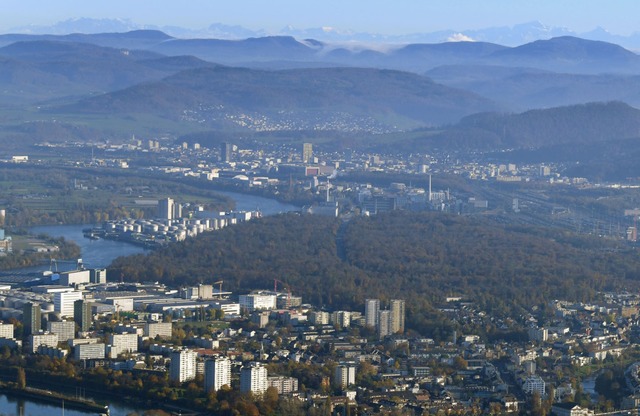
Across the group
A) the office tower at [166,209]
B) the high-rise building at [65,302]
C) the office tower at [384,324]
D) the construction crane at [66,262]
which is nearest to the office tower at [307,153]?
the office tower at [166,209]

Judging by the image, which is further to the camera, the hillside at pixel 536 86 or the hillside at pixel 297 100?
the hillside at pixel 536 86

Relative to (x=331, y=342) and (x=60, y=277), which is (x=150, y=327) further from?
(x=60, y=277)

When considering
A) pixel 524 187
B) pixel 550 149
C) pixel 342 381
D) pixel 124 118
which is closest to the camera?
pixel 342 381

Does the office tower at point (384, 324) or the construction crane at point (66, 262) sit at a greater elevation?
the office tower at point (384, 324)

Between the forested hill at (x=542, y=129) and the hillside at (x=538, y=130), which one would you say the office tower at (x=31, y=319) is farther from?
the forested hill at (x=542, y=129)

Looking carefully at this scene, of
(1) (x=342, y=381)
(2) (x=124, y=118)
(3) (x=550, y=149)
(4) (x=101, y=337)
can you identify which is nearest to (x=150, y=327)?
(4) (x=101, y=337)

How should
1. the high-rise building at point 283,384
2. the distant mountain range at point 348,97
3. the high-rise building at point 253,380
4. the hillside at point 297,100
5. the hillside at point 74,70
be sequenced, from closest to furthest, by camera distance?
1. the high-rise building at point 253,380
2. the high-rise building at point 283,384
3. the distant mountain range at point 348,97
4. the hillside at point 297,100
5. the hillside at point 74,70
